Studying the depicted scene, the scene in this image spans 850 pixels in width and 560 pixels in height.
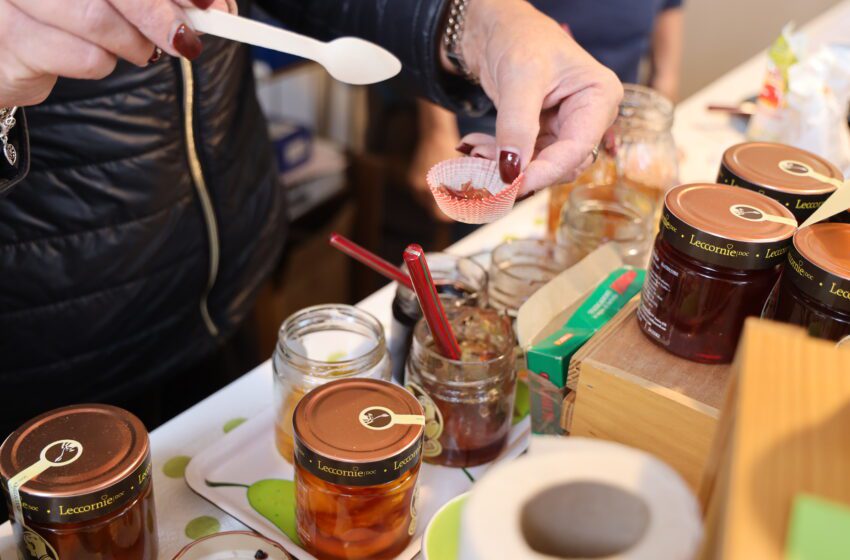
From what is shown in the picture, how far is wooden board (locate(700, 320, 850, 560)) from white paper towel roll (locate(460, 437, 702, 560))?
23mm

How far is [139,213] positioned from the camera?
952 mm

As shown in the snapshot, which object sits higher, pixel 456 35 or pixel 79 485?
pixel 456 35

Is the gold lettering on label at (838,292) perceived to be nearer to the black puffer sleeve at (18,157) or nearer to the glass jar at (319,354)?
the glass jar at (319,354)

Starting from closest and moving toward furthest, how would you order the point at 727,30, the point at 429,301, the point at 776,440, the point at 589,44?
the point at 776,440 < the point at 429,301 < the point at 589,44 < the point at 727,30

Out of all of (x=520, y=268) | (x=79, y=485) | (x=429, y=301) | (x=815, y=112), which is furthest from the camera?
(x=815, y=112)

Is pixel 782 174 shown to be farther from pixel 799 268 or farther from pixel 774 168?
pixel 799 268

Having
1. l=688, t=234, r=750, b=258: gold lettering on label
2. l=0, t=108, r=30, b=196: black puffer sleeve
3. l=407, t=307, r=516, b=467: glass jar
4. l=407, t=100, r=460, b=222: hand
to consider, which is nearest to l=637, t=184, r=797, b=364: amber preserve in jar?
l=688, t=234, r=750, b=258: gold lettering on label

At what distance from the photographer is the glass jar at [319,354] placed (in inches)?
28.0

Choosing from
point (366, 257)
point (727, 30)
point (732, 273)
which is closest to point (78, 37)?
point (366, 257)

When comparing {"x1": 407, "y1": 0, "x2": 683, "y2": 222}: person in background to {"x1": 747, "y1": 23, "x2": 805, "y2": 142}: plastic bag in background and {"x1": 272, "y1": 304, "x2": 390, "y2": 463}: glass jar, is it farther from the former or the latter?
{"x1": 272, "y1": 304, "x2": 390, "y2": 463}: glass jar

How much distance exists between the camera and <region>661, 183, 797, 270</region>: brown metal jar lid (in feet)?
1.93

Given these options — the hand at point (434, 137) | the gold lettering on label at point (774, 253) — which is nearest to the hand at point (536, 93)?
the gold lettering on label at point (774, 253)

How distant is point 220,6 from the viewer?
0.70 m

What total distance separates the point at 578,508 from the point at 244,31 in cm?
47
